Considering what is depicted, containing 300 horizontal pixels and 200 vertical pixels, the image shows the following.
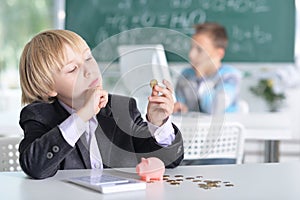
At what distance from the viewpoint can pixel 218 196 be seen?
1005 millimetres

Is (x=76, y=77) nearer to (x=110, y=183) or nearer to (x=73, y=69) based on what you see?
(x=73, y=69)

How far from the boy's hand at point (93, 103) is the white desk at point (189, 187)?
129 millimetres

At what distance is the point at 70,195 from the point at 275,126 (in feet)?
6.81

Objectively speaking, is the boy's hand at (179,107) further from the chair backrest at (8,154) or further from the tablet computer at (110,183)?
the chair backrest at (8,154)

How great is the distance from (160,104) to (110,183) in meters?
0.20

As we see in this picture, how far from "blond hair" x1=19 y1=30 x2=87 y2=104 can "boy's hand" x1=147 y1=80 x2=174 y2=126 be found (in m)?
0.23

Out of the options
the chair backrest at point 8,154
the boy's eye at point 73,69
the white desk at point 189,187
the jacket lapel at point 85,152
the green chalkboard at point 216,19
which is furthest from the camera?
the green chalkboard at point 216,19

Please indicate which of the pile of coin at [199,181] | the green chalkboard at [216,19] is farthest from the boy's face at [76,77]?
the green chalkboard at [216,19]

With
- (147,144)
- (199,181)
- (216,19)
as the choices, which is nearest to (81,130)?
(147,144)

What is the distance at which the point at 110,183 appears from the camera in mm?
1044

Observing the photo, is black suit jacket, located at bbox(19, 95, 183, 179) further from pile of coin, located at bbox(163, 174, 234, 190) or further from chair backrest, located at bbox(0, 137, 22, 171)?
chair backrest, located at bbox(0, 137, 22, 171)

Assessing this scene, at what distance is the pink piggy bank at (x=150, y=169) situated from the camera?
1122 mm

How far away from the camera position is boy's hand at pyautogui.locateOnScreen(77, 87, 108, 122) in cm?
113

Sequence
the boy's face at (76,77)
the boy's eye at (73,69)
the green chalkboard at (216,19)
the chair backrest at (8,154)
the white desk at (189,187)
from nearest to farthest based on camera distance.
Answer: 1. the white desk at (189,187)
2. the boy's face at (76,77)
3. the boy's eye at (73,69)
4. the chair backrest at (8,154)
5. the green chalkboard at (216,19)
